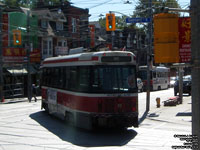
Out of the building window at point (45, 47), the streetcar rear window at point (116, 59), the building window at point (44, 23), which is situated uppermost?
the building window at point (44, 23)

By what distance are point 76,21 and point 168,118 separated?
1433 inches

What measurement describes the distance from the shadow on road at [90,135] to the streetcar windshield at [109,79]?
1669 mm

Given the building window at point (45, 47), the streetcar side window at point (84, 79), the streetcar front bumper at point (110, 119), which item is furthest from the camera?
the building window at point (45, 47)

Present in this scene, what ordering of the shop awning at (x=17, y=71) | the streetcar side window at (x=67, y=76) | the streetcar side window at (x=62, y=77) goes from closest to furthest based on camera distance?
the streetcar side window at (x=67, y=76) < the streetcar side window at (x=62, y=77) < the shop awning at (x=17, y=71)

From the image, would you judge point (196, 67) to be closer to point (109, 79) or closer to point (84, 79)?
Answer: point (109, 79)

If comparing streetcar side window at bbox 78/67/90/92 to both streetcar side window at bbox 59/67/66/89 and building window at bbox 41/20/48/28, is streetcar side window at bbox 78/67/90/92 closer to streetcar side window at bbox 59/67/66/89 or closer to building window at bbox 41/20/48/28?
streetcar side window at bbox 59/67/66/89

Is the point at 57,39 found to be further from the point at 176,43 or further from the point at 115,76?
the point at 176,43

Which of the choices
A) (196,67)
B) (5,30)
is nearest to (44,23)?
(5,30)

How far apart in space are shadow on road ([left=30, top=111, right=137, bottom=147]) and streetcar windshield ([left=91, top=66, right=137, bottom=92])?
1669 millimetres

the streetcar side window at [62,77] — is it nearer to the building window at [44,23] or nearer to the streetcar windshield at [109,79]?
the streetcar windshield at [109,79]

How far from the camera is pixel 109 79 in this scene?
471 inches

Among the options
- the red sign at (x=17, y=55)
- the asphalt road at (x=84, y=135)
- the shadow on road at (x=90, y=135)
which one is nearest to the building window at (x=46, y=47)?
the red sign at (x=17, y=55)

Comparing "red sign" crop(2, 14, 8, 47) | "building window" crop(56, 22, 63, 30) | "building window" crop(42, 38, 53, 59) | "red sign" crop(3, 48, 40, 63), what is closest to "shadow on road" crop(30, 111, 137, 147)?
"red sign" crop(3, 48, 40, 63)

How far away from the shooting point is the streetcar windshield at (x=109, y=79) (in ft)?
39.0
